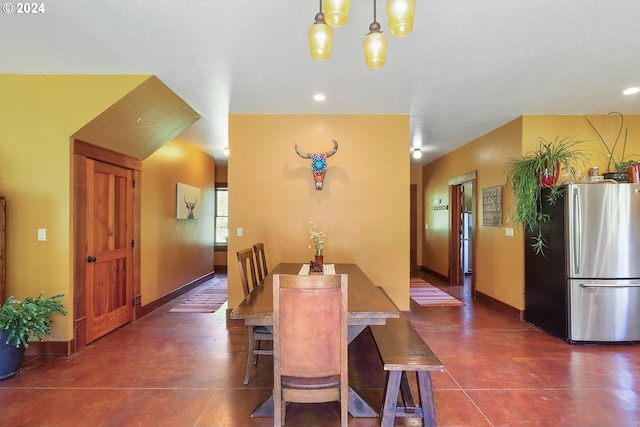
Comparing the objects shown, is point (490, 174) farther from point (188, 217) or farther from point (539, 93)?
point (188, 217)

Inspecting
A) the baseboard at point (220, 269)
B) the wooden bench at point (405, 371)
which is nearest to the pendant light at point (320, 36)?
the wooden bench at point (405, 371)

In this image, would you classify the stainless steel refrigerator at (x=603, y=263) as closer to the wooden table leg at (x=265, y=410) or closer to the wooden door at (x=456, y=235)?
the wooden door at (x=456, y=235)

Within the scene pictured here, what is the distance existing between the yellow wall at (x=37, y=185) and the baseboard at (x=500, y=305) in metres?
5.10

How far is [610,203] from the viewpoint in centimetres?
349

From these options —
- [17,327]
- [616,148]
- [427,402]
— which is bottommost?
[427,402]

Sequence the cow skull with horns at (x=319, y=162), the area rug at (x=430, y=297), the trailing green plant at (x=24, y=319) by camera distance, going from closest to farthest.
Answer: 1. the trailing green plant at (x=24, y=319)
2. the cow skull with horns at (x=319, y=162)
3. the area rug at (x=430, y=297)

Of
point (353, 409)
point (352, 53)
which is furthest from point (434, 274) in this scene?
point (352, 53)

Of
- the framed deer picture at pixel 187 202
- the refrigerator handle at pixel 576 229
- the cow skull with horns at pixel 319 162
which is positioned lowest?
the refrigerator handle at pixel 576 229

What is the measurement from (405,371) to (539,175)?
10.2ft

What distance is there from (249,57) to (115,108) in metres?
1.50

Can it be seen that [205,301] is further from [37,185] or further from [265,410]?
[265,410]

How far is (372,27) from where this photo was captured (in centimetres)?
A: 183

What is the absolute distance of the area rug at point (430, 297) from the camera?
5.08m

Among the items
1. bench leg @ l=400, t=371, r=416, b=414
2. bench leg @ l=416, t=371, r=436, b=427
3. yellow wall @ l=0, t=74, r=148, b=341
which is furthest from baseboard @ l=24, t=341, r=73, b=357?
bench leg @ l=416, t=371, r=436, b=427
